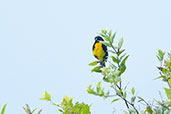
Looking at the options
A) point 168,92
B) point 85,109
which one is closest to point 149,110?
point 168,92

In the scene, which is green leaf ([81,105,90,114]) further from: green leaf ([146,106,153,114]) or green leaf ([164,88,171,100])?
green leaf ([164,88,171,100])

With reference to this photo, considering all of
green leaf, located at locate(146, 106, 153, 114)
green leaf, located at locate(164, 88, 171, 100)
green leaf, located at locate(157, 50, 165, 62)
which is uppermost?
green leaf, located at locate(157, 50, 165, 62)

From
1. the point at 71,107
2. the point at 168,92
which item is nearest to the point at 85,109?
the point at 71,107

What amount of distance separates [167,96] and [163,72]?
0.18 metres

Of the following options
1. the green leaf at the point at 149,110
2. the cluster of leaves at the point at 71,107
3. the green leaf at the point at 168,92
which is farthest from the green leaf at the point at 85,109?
the green leaf at the point at 168,92

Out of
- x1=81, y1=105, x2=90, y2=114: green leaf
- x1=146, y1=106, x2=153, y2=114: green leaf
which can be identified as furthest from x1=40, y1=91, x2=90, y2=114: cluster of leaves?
x1=146, y1=106, x2=153, y2=114: green leaf

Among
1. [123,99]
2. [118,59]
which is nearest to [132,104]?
[123,99]

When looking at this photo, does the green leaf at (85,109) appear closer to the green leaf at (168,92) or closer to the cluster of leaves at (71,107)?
the cluster of leaves at (71,107)

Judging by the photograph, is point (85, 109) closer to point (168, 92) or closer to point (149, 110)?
point (149, 110)

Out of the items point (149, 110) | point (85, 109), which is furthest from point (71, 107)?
point (149, 110)

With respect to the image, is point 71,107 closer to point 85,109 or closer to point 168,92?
point 85,109

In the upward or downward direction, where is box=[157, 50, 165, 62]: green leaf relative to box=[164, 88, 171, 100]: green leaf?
upward

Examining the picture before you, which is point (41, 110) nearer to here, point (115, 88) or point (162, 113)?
point (115, 88)

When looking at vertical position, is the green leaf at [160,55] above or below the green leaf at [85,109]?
above
